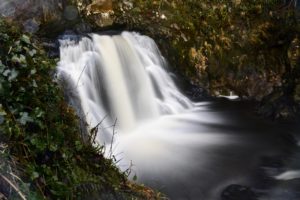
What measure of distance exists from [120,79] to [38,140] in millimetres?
6585

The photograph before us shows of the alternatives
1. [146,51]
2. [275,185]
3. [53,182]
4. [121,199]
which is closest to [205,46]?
[146,51]

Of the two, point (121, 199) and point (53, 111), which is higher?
point (53, 111)

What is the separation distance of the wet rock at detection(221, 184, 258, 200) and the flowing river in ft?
0.32

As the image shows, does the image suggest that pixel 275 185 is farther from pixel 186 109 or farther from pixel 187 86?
pixel 187 86

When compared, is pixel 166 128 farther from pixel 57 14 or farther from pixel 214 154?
pixel 57 14

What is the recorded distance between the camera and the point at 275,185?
636cm

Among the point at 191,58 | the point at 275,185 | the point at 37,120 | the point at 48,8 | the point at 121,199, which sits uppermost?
the point at 48,8

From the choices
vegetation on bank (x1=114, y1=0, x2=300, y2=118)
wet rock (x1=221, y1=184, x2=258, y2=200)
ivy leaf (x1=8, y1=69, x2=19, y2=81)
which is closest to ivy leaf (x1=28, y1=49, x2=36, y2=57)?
ivy leaf (x1=8, y1=69, x2=19, y2=81)

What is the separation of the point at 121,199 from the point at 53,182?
788 mm

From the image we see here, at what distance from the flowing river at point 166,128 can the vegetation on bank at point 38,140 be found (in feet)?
9.29

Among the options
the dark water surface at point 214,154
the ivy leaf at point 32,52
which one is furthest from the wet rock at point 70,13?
the ivy leaf at point 32,52

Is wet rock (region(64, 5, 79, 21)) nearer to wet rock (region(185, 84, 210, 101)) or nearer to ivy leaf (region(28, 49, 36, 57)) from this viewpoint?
wet rock (region(185, 84, 210, 101))

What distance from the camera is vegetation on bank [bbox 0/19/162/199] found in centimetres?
240

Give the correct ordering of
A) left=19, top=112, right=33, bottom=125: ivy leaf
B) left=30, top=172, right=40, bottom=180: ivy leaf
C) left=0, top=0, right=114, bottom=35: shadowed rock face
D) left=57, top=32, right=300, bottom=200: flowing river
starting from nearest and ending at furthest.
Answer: left=30, top=172, right=40, bottom=180: ivy leaf < left=19, top=112, right=33, bottom=125: ivy leaf < left=57, top=32, right=300, bottom=200: flowing river < left=0, top=0, right=114, bottom=35: shadowed rock face
